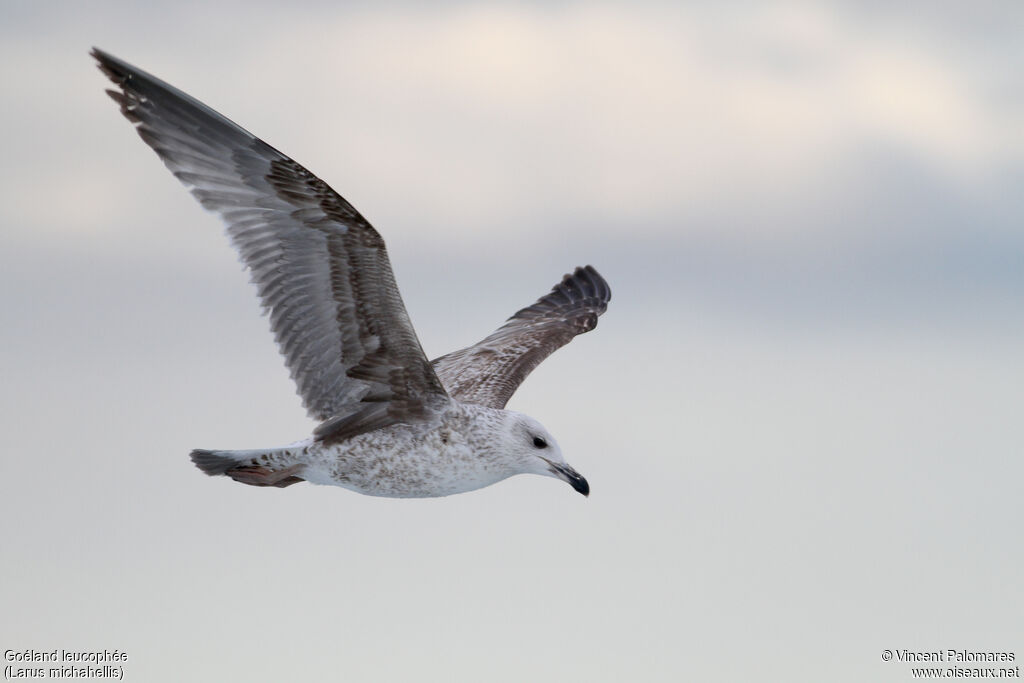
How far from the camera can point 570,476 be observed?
1429cm

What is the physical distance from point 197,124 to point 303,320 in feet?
7.05

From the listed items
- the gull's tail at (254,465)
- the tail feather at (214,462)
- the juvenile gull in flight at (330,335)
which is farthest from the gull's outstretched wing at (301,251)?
the tail feather at (214,462)

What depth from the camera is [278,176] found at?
13445mm

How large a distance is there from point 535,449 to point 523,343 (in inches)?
170

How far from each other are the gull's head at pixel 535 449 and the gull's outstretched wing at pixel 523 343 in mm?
1682

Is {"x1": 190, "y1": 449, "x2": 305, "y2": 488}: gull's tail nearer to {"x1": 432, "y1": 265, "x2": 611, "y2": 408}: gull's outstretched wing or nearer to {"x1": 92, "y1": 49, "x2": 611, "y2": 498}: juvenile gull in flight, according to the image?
{"x1": 92, "y1": 49, "x2": 611, "y2": 498}: juvenile gull in flight

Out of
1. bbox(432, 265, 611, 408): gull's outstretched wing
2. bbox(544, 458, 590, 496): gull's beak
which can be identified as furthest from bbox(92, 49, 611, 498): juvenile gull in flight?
bbox(432, 265, 611, 408): gull's outstretched wing

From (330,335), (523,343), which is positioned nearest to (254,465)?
(330,335)

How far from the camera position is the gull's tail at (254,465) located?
1469 cm

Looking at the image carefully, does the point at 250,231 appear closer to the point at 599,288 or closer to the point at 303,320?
the point at 303,320

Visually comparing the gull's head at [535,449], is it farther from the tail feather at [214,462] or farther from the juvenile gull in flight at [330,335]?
the tail feather at [214,462]

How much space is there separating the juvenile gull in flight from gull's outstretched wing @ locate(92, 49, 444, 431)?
1 cm

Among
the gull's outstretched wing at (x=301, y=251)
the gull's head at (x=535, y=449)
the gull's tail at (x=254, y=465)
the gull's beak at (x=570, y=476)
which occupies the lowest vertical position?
the gull's beak at (x=570, y=476)

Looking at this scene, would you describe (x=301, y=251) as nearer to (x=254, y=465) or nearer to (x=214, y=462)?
(x=254, y=465)
